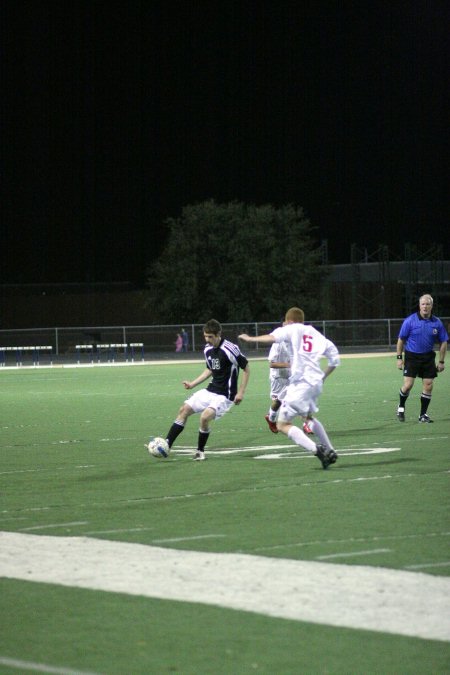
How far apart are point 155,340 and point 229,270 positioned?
20765 mm

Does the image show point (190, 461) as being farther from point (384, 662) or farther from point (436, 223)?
point (436, 223)

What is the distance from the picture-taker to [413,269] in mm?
81375

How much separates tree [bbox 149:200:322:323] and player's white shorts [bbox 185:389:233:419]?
68595 mm

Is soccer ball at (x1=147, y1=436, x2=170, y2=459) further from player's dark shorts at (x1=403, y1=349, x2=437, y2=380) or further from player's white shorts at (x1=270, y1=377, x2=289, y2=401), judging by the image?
player's dark shorts at (x1=403, y1=349, x2=437, y2=380)

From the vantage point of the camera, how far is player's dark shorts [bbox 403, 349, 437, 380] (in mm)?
20125

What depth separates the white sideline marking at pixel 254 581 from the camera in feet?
22.0

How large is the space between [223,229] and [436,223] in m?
19.3

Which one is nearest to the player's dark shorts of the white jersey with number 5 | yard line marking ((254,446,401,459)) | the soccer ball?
yard line marking ((254,446,401,459))

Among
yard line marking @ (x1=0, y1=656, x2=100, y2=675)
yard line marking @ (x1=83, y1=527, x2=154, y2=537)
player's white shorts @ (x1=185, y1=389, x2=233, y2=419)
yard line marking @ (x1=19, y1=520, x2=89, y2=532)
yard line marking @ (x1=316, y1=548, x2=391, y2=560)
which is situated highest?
player's white shorts @ (x1=185, y1=389, x2=233, y2=419)

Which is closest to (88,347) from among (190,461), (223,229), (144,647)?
(223,229)

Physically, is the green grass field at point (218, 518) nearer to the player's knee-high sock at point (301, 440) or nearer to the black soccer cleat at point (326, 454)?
the black soccer cleat at point (326, 454)

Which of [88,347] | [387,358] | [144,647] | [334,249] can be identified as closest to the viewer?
[144,647]

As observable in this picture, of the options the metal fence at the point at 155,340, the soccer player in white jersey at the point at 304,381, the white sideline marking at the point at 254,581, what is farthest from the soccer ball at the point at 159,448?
the metal fence at the point at 155,340

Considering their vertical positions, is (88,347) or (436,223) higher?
(436,223)
